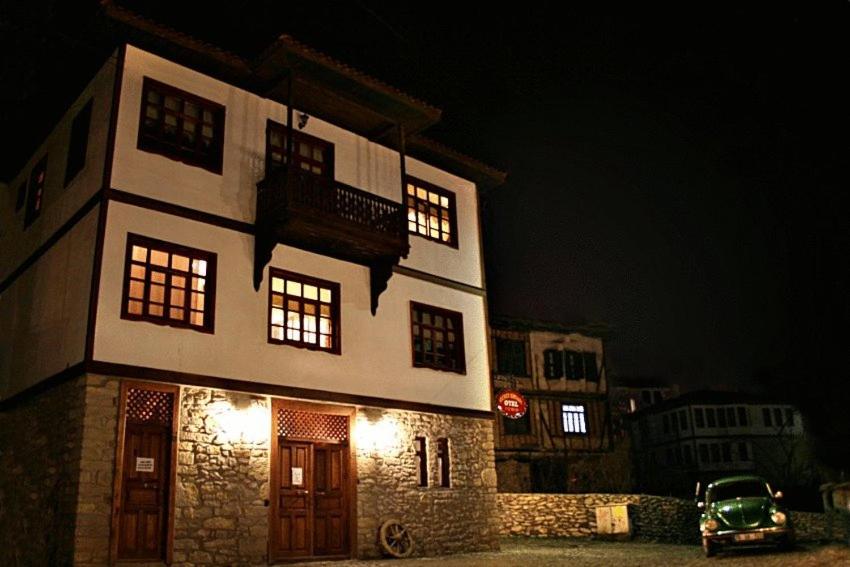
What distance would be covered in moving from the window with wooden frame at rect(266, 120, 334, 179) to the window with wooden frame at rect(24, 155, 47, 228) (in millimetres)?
5607

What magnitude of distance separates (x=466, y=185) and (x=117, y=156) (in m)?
11.0

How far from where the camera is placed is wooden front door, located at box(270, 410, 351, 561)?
618 inches

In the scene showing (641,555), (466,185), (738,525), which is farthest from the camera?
(466,185)

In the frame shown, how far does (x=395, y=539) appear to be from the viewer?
1733cm

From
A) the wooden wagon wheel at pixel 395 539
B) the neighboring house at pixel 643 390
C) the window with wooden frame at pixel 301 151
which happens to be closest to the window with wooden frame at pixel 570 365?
the wooden wagon wheel at pixel 395 539

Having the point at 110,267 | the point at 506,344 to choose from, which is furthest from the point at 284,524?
the point at 506,344

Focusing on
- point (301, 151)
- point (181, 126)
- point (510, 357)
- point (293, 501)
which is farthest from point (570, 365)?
point (181, 126)

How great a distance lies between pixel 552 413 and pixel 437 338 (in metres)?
16.3

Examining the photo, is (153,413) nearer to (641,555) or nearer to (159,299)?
(159,299)

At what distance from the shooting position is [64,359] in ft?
47.2

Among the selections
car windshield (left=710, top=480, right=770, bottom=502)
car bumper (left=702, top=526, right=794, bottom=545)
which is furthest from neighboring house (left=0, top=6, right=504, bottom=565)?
car bumper (left=702, top=526, right=794, bottom=545)

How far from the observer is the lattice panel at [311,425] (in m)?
16.4

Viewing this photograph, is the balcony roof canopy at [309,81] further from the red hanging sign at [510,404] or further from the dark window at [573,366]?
the dark window at [573,366]

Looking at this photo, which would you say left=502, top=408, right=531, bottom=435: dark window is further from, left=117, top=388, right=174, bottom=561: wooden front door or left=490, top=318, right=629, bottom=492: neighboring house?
left=117, top=388, right=174, bottom=561: wooden front door
